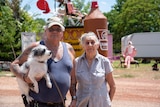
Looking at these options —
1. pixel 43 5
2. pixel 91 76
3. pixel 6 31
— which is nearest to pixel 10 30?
pixel 6 31

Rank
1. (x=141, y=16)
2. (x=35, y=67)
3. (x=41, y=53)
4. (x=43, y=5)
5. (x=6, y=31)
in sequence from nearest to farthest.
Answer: (x=41, y=53) < (x=35, y=67) < (x=43, y=5) < (x=6, y=31) < (x=141, y=16)

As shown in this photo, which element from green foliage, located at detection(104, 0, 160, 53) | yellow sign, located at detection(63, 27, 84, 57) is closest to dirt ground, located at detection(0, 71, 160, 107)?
yellow sign, located at detection(63, 27, 84, 57)

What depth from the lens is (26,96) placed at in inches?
139

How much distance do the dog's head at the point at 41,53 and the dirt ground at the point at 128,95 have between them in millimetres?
5445

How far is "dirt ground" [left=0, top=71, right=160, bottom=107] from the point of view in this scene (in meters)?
8.92

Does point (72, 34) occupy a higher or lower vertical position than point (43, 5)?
lower

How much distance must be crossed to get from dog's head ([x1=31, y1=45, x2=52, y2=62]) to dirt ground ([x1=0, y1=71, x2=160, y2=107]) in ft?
17.9

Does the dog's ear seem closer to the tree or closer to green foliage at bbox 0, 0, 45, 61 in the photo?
green foliage at bbox 0, 0, 45, 61

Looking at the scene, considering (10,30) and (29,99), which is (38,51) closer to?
(29,99)

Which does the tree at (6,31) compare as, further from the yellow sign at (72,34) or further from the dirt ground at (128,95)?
Answer: the dirt ground at (128,95)

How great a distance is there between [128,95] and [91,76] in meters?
7.05

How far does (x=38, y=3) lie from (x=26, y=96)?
979cm

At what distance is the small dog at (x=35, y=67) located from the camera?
10.9ft

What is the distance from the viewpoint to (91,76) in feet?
11.5
